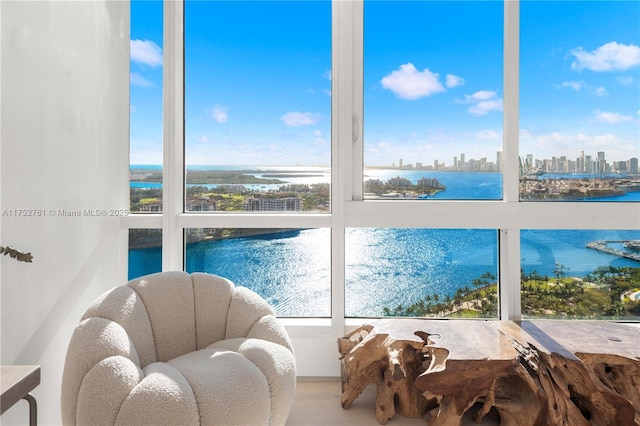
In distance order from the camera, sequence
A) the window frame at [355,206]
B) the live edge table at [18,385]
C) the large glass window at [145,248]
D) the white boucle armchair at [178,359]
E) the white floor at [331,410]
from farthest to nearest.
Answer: the large glass window at [145,248] → the window frame at [355,206] → the white floor at [331,410] → the white boucle armchair at [178,359] → the live edge table at [18,385]

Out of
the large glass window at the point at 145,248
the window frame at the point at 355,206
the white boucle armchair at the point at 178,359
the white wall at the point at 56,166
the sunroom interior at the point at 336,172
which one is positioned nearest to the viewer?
the white boucle armchair at the point at 178,359

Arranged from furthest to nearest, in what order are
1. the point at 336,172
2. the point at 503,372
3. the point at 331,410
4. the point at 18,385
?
the point at 336,172 → the point at 331,410 → the point at 503,372 → the point at 18,385

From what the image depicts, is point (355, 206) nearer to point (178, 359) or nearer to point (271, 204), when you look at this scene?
point (271, 204)

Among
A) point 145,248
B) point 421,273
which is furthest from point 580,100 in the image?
point 145,248

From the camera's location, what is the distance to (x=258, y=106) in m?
2.45

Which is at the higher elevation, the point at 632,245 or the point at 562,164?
the point at 562,164

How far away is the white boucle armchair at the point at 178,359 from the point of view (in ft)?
4.27

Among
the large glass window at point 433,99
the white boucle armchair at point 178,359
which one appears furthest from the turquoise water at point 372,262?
the white boucle armchair at point 178,359

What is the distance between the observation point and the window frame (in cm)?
229

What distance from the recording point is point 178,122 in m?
2.41

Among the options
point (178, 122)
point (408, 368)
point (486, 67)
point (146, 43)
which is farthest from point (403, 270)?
point (146, 43)

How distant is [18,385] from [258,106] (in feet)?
5.82

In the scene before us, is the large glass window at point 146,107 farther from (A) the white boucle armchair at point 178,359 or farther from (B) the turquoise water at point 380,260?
(A) the white boucle armchair at point 178,359

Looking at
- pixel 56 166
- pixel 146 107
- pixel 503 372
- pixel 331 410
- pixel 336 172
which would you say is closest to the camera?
pixel 503 372
